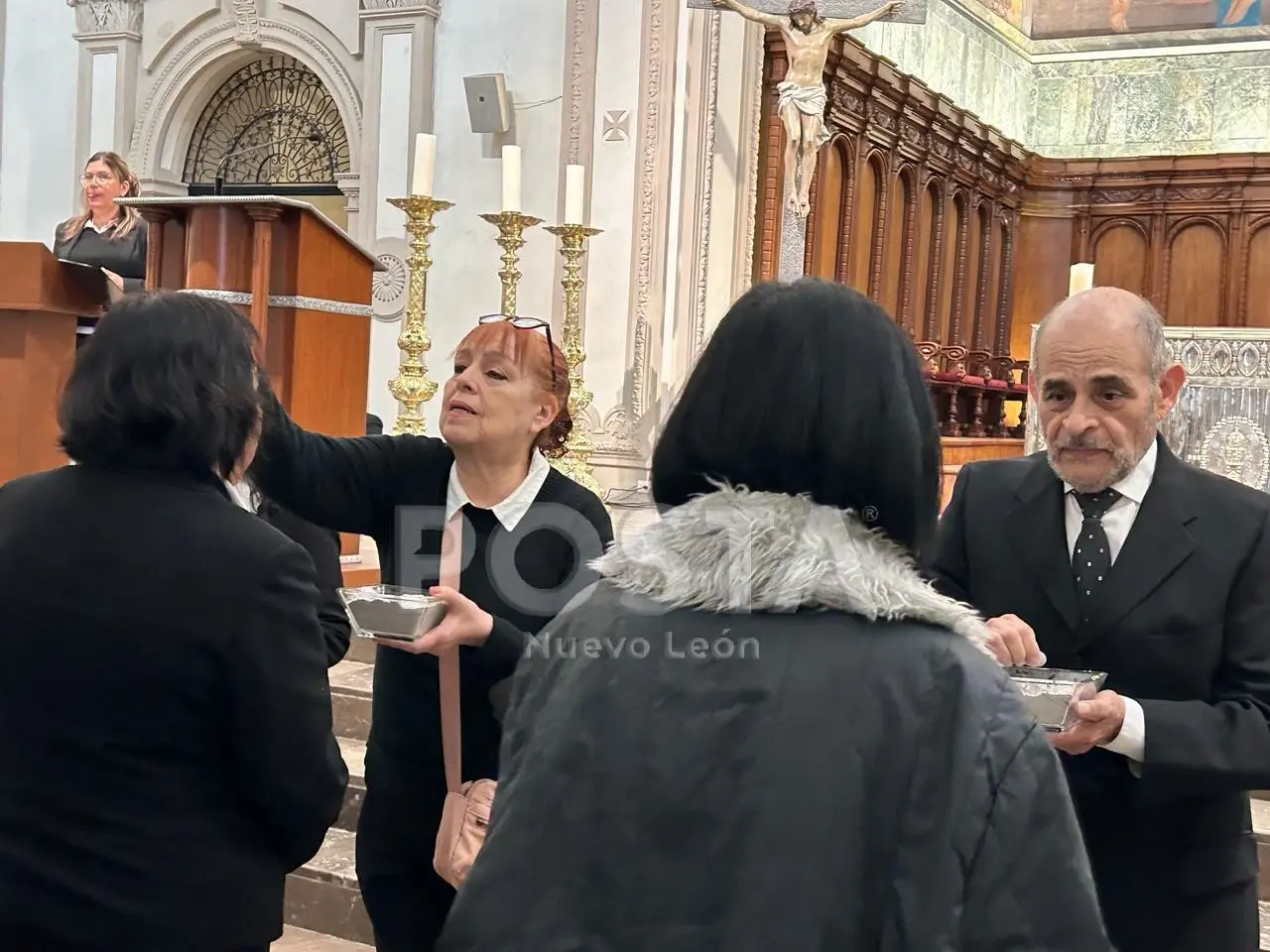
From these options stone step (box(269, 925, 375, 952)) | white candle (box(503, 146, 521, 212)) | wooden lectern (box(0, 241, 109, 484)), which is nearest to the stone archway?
white candle (box(503, 146, 521, 212))

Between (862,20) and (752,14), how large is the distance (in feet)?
1.91

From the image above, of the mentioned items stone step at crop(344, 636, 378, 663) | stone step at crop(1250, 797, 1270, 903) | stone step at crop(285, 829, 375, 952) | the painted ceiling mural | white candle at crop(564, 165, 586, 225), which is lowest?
stone step at crop(285, 829, 375, 952)

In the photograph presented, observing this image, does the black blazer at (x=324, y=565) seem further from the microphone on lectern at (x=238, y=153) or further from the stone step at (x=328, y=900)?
the microphone on lectern at (x=238, y=153)

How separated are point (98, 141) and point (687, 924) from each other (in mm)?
9554

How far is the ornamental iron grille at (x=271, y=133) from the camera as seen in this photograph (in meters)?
9.24

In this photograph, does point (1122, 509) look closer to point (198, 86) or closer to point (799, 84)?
point (799, 84)

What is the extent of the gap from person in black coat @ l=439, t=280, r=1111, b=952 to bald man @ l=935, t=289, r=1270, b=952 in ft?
1.79

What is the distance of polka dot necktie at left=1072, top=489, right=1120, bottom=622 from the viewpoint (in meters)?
1.87

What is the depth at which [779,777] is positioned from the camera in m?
1.11

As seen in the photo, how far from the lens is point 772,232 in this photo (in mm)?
8508

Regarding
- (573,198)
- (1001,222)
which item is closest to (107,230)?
(573,198)

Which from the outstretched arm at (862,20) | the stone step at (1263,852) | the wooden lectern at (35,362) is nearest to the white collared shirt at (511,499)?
the stone step at (1263,852)

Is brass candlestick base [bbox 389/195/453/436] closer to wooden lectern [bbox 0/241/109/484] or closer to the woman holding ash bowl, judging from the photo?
wooden lectern [bbox 0/241/109/484]

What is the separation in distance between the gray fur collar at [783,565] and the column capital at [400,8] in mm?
7833
